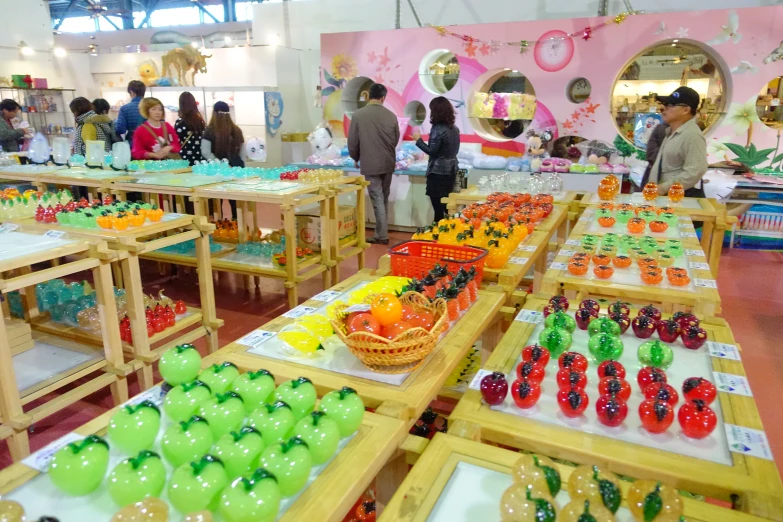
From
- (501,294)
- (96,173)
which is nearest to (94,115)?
(96,173)

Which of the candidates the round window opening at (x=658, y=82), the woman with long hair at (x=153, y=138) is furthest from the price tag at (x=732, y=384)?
the round window opening at (x=658, y=82)

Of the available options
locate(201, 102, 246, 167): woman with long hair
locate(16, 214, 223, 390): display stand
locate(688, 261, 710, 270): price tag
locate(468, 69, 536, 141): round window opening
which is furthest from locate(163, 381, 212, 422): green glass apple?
locate(468, 69, 536, 141): round window opening

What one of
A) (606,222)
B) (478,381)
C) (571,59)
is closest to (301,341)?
(478,381)

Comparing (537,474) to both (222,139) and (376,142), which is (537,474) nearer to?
(222,139)

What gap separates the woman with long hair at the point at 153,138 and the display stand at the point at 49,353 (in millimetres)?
2592

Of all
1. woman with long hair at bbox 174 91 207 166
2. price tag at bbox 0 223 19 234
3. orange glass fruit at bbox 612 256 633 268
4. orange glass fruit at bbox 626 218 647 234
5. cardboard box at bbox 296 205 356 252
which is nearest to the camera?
orange glass fruit at bbox 612 256 633 268

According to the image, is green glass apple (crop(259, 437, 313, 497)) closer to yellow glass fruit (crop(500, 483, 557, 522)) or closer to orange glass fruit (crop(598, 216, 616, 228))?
yellow glass fruit (crop(500, 483, 557, 522))

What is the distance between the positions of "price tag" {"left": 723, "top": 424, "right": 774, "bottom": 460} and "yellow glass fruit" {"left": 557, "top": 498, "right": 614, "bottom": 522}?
1.63 feet

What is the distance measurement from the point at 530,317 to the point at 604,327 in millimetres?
285

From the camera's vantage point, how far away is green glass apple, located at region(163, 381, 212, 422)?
1.38 m

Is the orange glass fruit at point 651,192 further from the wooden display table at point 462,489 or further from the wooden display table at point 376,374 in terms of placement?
the wooden display table at point 462,489

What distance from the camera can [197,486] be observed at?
1.06 metres

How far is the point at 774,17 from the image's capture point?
5910mm

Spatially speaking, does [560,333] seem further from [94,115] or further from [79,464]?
[94,115]
